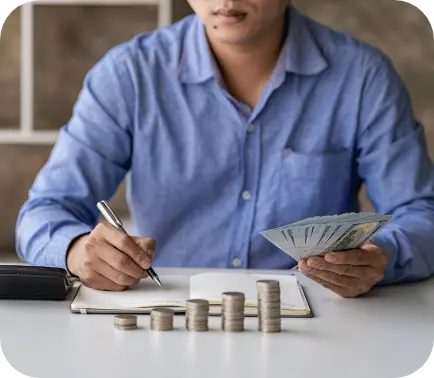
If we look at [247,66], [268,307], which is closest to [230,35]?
[247,66]

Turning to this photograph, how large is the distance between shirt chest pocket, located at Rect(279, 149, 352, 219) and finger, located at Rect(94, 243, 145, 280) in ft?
1.98

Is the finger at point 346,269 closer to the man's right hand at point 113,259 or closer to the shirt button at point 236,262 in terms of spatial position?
the man's right hand at point 113,259

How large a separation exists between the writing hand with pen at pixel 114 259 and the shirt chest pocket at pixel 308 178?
56cm

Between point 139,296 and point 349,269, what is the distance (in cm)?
36

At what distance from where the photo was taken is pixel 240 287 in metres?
1.54

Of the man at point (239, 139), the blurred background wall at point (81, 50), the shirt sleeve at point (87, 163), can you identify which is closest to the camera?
the shirt sleeve at point (87, 163)

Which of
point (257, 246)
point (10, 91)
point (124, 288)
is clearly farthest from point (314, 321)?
point (10, 91)

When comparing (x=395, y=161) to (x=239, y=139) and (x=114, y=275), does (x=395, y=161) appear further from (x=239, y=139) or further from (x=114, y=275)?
(x=114, y=275)

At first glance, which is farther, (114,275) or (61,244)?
(61,244)

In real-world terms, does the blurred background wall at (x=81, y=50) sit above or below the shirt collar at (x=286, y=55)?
below

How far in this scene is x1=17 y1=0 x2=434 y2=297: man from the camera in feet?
6.59

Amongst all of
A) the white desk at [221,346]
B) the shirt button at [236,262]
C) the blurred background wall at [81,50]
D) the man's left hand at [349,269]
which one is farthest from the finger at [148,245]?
the blurred background wall at [81,50]

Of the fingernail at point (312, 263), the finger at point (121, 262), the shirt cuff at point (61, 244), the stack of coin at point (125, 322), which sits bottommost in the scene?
the shirt cuff at point (61, 244)

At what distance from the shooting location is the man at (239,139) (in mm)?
2010
